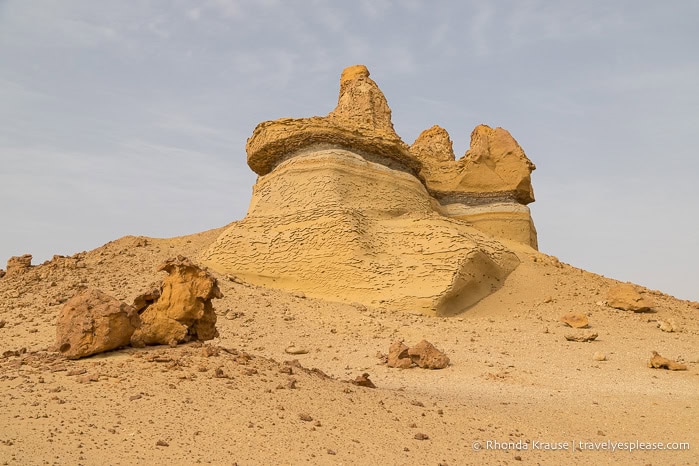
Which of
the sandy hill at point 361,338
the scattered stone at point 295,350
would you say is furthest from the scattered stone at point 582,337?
the scattered stone at point 295,350

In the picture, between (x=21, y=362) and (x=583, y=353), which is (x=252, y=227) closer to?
(x=583, y=353)

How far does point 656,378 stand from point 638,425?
124 inches

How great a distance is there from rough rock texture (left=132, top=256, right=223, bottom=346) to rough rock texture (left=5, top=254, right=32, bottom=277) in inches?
367

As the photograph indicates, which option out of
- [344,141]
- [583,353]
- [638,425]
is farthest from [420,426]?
[344,141]

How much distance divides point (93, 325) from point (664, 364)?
8688 millimetres

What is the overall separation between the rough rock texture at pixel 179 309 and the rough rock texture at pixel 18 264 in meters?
9.33

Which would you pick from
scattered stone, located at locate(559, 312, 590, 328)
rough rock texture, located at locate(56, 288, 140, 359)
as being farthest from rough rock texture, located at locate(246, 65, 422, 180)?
rough rock texture, located at locate(56, 288, 140, 359)

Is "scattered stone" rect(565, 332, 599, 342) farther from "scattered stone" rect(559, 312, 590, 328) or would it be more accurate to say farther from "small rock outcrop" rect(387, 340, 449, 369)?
"small rock outcrop" rect(387, 340, 449, 369)

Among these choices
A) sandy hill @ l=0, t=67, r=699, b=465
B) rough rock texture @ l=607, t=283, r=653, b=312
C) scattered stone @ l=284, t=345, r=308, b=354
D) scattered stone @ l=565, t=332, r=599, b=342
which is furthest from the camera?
rough rock texture @ l=607, t=283, r=653, b=312

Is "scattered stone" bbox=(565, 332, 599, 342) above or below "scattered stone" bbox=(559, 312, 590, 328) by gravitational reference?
below

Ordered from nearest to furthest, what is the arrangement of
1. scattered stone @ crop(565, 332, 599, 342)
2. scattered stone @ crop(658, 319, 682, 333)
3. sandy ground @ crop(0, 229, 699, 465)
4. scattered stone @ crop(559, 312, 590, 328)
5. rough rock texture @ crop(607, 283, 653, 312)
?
sandy ground @ crop(0, 229, 699, 465), scattered stone @ crop(565, 332, 599, 342), scattered stone @ crop(559, 312, 590, 328), scattered stone @ crop(658, 319, 682, 333), rough rock texture @ crop(607, 283, 653, 312)

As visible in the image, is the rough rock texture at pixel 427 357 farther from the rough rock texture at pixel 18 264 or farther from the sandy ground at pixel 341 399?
the rough rock texture at pixel 18 264

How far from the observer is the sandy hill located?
5.37 m

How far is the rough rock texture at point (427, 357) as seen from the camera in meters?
9.78
